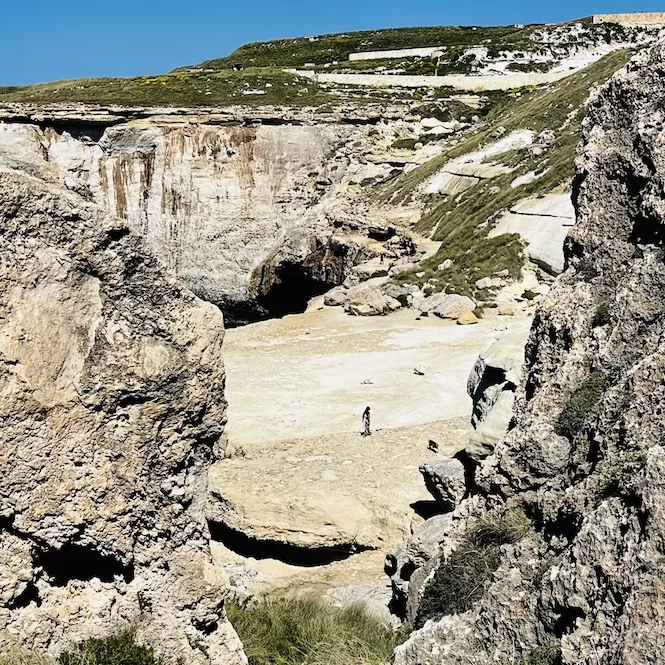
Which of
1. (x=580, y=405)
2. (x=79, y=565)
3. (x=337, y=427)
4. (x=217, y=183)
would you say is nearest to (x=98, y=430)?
(x=79, y=565)

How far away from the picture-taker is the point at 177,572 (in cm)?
606

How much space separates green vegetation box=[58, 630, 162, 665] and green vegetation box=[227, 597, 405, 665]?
1.10 m

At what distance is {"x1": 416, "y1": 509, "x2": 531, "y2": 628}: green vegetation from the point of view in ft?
20.0

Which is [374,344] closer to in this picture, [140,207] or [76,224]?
[76,224]

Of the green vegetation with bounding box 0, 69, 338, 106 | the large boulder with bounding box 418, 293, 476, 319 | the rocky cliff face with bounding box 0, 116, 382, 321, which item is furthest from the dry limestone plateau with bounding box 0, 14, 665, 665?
the green vegetation with bounding box 0, 69, 338, 106

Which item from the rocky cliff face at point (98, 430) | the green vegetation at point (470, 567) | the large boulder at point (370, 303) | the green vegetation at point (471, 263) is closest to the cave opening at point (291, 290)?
the green vegetation at point (471, 263)

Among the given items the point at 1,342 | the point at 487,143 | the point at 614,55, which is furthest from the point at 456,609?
the point at 614,55

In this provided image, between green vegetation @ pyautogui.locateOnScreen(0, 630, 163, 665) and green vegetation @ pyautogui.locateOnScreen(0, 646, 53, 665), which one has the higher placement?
green vegetation @ pyautogui.locateOnScreen(0, 646, 53, 665)

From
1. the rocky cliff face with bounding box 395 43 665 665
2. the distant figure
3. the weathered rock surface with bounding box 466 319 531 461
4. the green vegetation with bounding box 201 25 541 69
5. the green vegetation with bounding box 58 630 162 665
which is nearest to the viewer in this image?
the rocky cliff face with bounding box 395 43 665 665

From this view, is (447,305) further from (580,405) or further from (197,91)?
(197,91)

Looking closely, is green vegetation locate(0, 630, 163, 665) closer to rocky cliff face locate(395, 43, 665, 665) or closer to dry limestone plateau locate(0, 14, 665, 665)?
dry limestone plateau locate(0, 14, 665, 665)

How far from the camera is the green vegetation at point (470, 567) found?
611cm

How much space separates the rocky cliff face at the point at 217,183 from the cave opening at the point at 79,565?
34.8m

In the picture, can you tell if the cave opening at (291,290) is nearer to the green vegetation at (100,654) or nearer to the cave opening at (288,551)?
the cave opening at (288,551)
